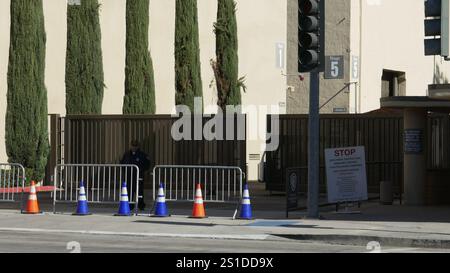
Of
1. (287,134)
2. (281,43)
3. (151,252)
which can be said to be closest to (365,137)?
(287,134)

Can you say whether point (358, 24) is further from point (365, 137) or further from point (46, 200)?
point (46, 200)

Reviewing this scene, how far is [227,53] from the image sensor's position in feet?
127

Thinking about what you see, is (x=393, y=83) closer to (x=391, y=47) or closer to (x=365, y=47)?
(x=391, y=47)

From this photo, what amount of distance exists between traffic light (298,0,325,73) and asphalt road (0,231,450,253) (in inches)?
152

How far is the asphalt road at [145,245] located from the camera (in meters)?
15.9

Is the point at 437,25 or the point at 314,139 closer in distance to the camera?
the point at 437,25

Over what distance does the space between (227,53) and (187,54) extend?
7.19 feet

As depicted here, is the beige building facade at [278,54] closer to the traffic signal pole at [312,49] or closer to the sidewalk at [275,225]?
the sidewalk at [275,225]

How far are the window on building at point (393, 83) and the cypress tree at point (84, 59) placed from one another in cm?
1827

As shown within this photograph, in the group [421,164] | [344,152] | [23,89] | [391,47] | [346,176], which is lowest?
[346,176]

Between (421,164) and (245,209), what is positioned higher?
(421,164)

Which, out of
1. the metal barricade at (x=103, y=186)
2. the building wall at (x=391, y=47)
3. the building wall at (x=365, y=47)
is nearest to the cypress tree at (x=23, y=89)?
the metal barricade at (x=103, y=186)

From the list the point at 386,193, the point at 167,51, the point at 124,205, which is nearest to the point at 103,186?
the point at 124,205

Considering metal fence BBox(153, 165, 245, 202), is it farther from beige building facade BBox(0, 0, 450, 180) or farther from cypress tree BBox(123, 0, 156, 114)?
beige building facade BBox(0, 0, 450, 180)
